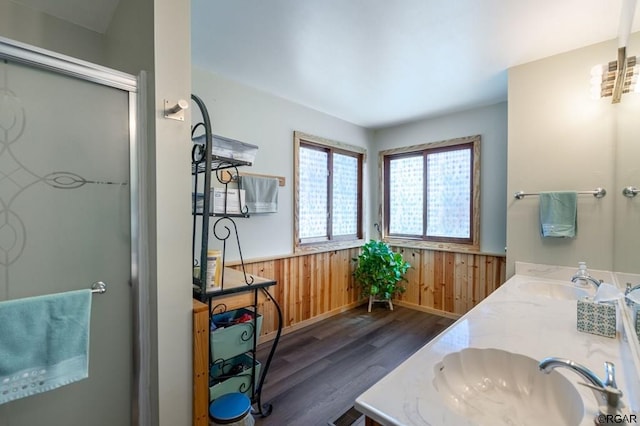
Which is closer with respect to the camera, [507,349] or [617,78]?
[507,349]

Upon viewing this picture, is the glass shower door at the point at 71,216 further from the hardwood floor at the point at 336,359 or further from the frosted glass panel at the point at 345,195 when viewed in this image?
the frosted glass panel at the point at 345,195

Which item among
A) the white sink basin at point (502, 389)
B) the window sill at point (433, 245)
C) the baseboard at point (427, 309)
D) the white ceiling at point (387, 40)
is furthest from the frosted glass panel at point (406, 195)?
the white sink basin at point (502, 389)

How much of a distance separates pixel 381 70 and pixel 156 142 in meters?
1.94

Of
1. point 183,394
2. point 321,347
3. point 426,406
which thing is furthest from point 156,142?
point 321,347

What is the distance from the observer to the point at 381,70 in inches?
97.6

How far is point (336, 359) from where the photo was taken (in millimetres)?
2623

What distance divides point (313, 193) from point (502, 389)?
2.74 meters

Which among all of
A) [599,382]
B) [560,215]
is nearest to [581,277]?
[560,215]

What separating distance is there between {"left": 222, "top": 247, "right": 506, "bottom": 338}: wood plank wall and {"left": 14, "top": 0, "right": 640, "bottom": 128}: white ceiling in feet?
5.85

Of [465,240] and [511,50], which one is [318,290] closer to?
[465,240]

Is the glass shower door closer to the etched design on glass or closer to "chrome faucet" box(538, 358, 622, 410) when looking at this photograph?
the etched design on glass

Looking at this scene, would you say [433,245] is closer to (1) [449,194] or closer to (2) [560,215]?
(1) [449,194]

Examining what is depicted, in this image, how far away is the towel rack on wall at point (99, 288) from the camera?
1263 mm

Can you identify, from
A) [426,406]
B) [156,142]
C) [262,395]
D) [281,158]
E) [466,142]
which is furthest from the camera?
[466,142]
